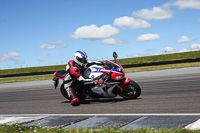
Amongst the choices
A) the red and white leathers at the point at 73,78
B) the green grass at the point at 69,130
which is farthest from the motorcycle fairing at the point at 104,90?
the green grass at the point at 69,130

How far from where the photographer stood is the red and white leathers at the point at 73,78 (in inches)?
323

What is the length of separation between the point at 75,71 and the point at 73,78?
1.28 ft

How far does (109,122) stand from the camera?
213 inches

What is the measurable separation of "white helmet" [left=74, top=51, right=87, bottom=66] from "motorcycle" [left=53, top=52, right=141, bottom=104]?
319 mm

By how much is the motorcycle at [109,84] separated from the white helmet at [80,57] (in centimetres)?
32

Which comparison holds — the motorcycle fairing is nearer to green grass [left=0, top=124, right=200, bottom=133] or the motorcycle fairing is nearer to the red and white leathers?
the red and white leathers

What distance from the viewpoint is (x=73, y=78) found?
8.42 metres

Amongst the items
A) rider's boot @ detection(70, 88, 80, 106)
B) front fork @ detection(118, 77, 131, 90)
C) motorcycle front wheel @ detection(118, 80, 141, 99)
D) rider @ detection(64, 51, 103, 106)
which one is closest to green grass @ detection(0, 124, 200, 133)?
rider's boot @ detection(70, 88, 80, 106)

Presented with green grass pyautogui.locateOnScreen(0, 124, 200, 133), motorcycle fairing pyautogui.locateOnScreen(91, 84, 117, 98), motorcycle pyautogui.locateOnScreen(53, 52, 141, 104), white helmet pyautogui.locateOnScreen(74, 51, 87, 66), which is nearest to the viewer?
green grass pyautogui.locateOnScreen(0, 124, 200, 133)

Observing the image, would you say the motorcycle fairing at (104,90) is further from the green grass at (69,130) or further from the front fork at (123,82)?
the green grass at (69,130)

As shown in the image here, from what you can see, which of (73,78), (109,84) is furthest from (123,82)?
(73,78)

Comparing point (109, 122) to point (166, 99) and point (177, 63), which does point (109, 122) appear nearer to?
point (166, 99)

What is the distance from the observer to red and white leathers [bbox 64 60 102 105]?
8195 mm

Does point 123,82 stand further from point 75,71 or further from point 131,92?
point 75,71
